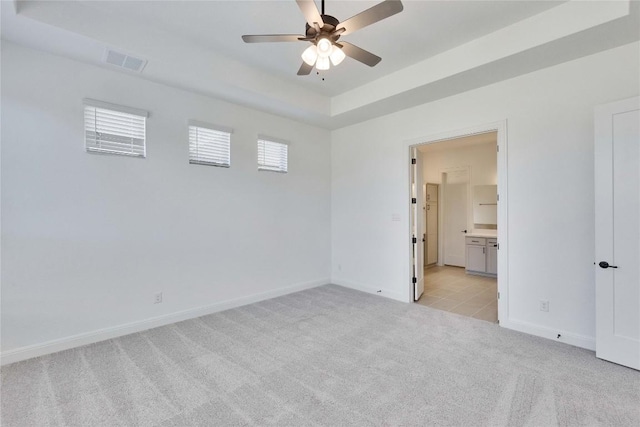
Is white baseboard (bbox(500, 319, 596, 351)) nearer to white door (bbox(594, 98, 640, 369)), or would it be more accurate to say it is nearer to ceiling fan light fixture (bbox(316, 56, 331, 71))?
white door (bbox(594, 98, 640, 369))

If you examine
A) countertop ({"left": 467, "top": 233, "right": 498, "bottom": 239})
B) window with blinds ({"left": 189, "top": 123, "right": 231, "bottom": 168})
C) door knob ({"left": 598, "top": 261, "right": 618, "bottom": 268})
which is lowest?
countertop ({"left": 467, "top": 233, "right": 498, "bottom": 239})

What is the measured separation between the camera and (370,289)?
16.3 ft

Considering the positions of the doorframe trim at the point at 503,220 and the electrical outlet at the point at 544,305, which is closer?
the electrical outlet at the point at 544,305

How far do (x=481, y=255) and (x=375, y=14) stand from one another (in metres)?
5.85

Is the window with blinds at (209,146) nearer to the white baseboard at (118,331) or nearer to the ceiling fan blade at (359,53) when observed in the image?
the white baseboard at (118,331)

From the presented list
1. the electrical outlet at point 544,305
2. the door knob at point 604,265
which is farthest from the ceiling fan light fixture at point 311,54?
the electrical outlet at point 544,305

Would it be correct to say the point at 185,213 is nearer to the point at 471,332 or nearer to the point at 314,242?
the point at 314,242

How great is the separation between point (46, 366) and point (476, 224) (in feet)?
25.2

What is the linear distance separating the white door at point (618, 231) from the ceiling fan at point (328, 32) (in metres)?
2.28

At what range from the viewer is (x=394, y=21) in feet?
9.35

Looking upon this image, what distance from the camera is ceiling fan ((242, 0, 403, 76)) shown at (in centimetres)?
183

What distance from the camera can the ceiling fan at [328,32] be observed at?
6.00ft

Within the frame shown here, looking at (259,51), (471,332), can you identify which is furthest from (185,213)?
(471,332)

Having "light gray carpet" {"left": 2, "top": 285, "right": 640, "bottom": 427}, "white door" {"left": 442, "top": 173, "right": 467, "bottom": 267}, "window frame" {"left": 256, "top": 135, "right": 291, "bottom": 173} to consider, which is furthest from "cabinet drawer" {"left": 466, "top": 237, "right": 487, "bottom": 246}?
"window frame" {"left": 256, "top": 135, "right": 291, "bottom": 173}
